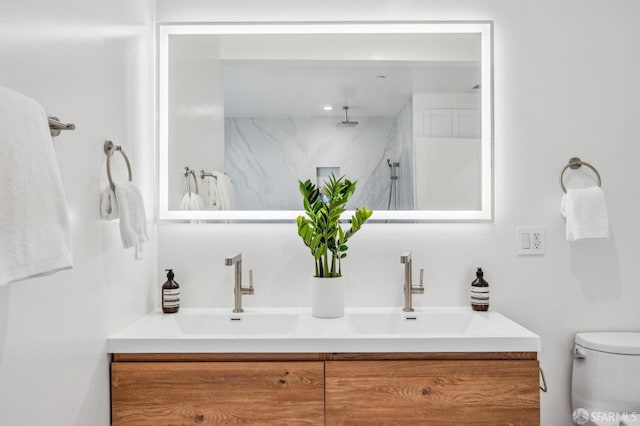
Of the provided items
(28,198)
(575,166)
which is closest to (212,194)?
(28,198)

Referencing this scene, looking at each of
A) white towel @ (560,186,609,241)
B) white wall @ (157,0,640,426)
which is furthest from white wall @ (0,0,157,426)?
white towel @ (560,186,609,241)

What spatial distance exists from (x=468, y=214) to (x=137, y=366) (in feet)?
4.27

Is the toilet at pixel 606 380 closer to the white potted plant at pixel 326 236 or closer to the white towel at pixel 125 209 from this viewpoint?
the white potted plant at pixel 326 236

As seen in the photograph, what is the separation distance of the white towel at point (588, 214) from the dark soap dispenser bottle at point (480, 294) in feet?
1.20

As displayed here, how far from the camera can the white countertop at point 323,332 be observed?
4.57 ft

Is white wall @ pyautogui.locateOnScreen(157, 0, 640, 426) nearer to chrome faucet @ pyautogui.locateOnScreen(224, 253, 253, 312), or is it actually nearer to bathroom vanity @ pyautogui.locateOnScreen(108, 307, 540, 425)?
chrome faucet @ pyautogui.locateOnScreen(224, 253, 253, 312)

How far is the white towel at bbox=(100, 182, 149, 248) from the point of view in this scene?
4.63ft

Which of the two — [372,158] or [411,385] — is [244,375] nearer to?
[411,385]

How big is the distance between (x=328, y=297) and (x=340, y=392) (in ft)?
1.29

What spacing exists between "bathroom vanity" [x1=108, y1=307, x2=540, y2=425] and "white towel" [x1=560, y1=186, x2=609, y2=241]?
23.1 inches

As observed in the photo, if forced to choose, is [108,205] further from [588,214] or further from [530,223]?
[588,214]

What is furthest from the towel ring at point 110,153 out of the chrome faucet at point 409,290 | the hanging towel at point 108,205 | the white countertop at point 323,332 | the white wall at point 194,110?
the chrome faucet at point 409,290

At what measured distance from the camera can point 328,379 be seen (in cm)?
139

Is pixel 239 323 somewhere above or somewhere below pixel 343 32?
below
